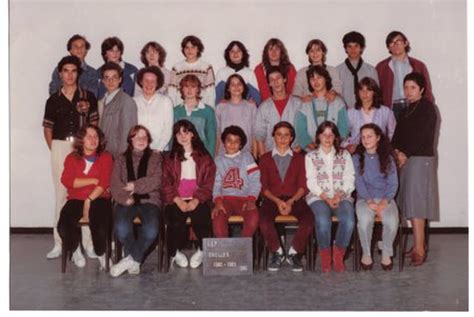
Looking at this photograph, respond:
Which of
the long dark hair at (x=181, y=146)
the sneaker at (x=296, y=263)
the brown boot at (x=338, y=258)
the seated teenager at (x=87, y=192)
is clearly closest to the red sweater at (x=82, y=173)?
the seated teenager at (x=87, y=192)

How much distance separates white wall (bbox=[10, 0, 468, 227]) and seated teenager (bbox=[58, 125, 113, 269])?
1.27m

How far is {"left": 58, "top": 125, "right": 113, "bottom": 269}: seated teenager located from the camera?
16.8 ft

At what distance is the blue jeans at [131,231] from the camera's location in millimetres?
5074

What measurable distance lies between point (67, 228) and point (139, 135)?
886 mm

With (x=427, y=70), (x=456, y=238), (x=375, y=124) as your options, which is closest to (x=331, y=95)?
(x=375, y=124)

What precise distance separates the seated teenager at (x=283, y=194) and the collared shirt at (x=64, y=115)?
4.98 feet

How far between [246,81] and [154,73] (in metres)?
0.81

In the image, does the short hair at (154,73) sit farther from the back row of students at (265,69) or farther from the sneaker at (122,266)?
the sneaker at (122,266)

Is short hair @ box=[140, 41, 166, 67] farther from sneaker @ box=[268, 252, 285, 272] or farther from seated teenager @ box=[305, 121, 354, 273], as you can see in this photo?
sneaker @ box=[268, 252, 285, 272]

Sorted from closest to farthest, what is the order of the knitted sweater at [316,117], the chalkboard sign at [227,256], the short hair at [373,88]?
the chalkboard sign at [227,256]
the short hair at [373,88]
the knitted sweater at [316,117]

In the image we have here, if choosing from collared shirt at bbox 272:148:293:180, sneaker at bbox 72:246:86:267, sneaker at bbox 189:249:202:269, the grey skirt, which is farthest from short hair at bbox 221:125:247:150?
sneaker at bbox 72:246:86:267

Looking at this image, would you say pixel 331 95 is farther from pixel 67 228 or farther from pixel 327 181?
pixel 67 228
